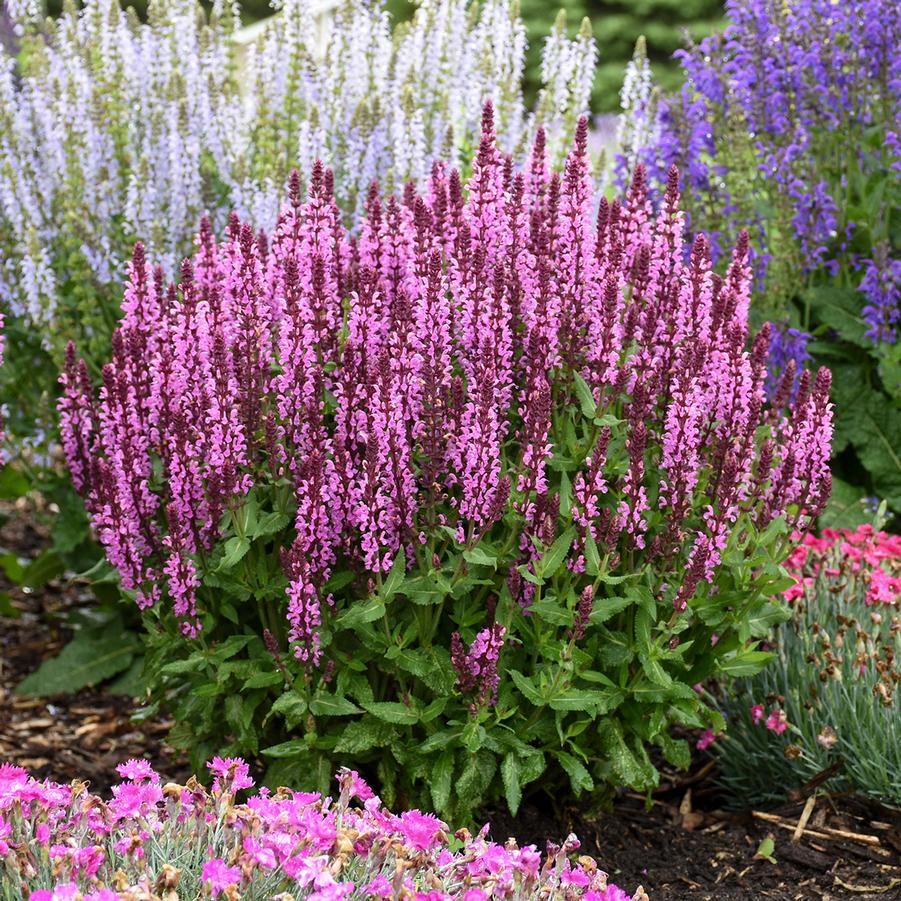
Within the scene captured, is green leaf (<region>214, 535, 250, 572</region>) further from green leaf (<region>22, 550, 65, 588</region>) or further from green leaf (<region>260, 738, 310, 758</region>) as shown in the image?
green leaf (<region>22, 550, 65, 588</region>)

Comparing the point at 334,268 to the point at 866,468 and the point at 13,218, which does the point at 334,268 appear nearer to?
the point at 13,218

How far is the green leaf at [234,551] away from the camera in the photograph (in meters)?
3.34

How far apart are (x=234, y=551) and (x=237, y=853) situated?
3.53 ft

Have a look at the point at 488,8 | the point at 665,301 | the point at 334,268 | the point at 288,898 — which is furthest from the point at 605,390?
the point at 488,8

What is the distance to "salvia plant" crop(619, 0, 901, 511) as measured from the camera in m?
5.68

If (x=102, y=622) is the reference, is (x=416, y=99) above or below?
above

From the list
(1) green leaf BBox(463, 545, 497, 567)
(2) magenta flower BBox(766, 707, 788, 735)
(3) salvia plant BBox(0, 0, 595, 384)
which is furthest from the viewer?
(3) salvia plant BBox(0, 0, 595, 384)

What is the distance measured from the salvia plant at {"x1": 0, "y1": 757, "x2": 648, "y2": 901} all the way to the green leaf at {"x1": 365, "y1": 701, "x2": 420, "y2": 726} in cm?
58

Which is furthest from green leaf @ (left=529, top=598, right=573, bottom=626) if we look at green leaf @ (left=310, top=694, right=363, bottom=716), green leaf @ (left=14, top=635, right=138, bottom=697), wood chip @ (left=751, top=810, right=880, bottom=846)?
green leaf @ (left=14, top=635, right=138, bottom=697)

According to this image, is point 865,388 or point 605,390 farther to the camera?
point 865,388

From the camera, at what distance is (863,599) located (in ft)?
14.9

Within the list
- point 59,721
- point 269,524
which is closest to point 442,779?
point 269,524

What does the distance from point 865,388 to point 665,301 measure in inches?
110

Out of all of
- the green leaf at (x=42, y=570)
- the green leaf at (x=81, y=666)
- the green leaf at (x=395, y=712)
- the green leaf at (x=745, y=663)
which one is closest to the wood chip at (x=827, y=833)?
the green leaf at (x=745, y=663)
